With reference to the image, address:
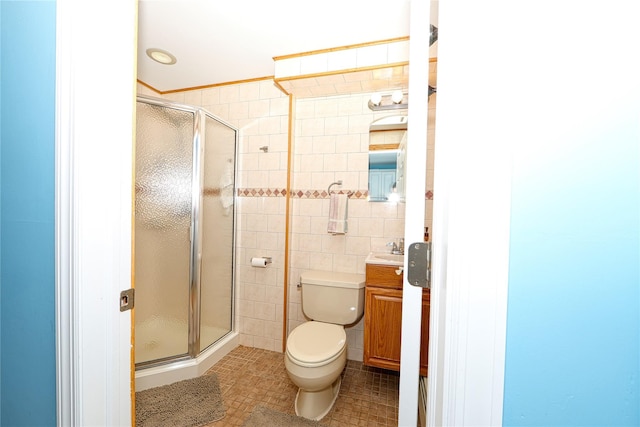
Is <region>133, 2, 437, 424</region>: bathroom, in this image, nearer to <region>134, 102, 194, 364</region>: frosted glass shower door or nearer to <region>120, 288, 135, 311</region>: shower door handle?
<region>134, 102, 194, 364</region>: frosted glass shower door

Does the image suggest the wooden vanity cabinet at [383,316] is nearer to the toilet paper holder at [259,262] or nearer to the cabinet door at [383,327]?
the cabinet door at [383,327]

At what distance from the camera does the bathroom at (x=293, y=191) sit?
6.53 feet

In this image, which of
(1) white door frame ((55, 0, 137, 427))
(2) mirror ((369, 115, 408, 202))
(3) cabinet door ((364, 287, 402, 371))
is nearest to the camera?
(1) white door frame ((55, 0, 137, 427))

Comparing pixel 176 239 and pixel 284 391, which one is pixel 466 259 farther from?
pixel 176 239

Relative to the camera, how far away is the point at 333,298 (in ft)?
5.92

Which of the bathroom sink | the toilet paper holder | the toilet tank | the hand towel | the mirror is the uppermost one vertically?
the mirror

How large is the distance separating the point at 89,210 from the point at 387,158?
1.77 metres

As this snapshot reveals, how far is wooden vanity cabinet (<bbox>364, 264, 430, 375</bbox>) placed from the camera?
1.59 metres

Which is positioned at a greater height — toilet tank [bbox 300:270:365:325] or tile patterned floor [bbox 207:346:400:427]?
toilet tank [bbox 300:270:365:325]

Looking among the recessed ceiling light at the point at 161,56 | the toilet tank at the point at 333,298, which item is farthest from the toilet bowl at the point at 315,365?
the recessed ceiling light at the point at 161,56

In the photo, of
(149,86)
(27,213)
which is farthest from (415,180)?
(149,86)

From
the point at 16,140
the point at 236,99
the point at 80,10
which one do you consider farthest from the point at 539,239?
the point at 236,99

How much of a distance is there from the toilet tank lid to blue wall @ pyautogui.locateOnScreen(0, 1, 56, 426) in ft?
4.50

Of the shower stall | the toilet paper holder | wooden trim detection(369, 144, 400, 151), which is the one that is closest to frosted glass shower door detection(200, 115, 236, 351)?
the shower stall
